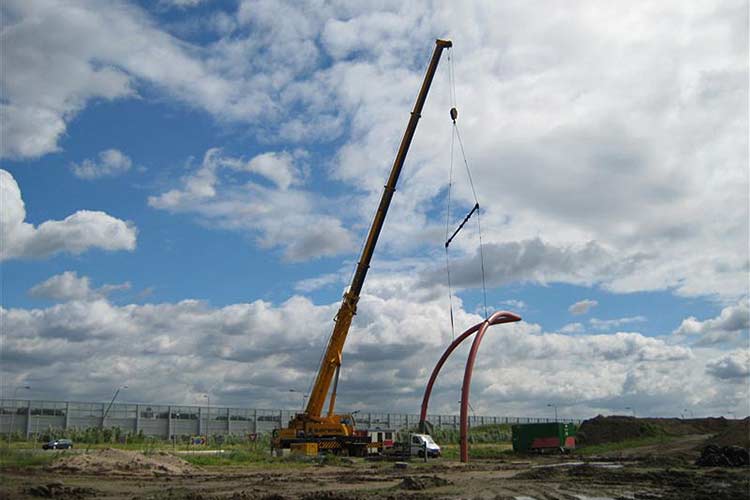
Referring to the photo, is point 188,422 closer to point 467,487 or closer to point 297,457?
point 297,457

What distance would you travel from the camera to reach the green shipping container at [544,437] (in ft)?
204

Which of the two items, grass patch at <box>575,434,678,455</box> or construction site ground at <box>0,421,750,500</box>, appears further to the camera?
grass patch at <box>575,434,678,455</box>

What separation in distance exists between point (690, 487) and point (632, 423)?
58666 millimetres

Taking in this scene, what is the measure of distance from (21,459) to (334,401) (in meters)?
18.6

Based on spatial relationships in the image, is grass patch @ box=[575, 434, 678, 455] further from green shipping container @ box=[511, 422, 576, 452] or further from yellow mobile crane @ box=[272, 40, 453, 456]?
yellow mobile crane @ box=[272, 40, 453, 456]

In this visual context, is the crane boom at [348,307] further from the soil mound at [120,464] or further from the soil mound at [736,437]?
the soil mound at [736,437]

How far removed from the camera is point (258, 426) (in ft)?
322

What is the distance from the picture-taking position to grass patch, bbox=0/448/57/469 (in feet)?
116

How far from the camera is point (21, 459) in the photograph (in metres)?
36.6

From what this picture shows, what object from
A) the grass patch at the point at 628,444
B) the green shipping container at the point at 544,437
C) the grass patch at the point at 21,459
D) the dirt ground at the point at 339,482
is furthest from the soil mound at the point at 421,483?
the grass patch at the point at 628,444

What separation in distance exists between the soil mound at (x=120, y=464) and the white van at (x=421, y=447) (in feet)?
57.2

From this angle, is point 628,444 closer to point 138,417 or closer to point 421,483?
point 421,483

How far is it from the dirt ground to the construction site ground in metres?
0.04

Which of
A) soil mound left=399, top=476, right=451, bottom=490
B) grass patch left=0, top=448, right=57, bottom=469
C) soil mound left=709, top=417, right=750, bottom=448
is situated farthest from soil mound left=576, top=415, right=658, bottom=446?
grass patch left=0, top=448, right=57, bottom=469
